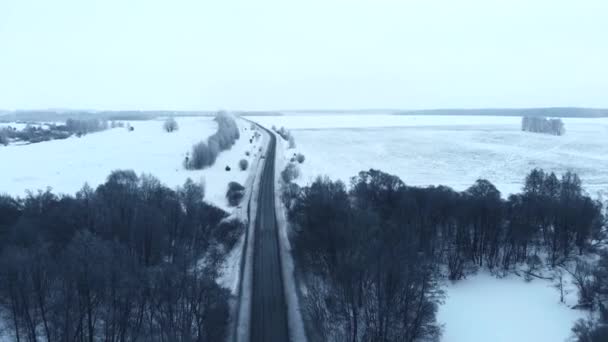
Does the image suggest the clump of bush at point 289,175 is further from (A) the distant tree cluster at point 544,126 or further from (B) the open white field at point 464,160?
(A) the distant tree cluster at point 544,126

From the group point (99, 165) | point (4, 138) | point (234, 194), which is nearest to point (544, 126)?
point (234, 194)

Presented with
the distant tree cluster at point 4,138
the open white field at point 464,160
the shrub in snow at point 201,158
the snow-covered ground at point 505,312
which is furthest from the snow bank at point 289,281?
the distant tree cluster at point 4,138

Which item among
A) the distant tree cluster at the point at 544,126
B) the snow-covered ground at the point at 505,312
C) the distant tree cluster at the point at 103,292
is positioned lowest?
the snow-covered ground at the point at 505,312

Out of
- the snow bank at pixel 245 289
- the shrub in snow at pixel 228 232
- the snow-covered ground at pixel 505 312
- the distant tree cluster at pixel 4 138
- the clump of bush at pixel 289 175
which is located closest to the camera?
the snow bank at pixel 245 289

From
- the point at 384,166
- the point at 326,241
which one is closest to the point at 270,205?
the point at 326,241

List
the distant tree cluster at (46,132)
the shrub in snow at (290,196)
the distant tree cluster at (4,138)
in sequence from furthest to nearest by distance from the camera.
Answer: the distant tree cluster at (46,132) < the distant tree cluster at (4,138) < the shrub in snow at (290,196)

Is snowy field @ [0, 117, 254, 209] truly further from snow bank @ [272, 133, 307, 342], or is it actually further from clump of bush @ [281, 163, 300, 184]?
snow bank @ [272, 133, 307, 342]

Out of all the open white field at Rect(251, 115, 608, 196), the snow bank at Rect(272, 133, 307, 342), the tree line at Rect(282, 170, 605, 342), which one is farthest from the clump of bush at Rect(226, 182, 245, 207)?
the tree line at Rect(282, 170, 605, 342)
